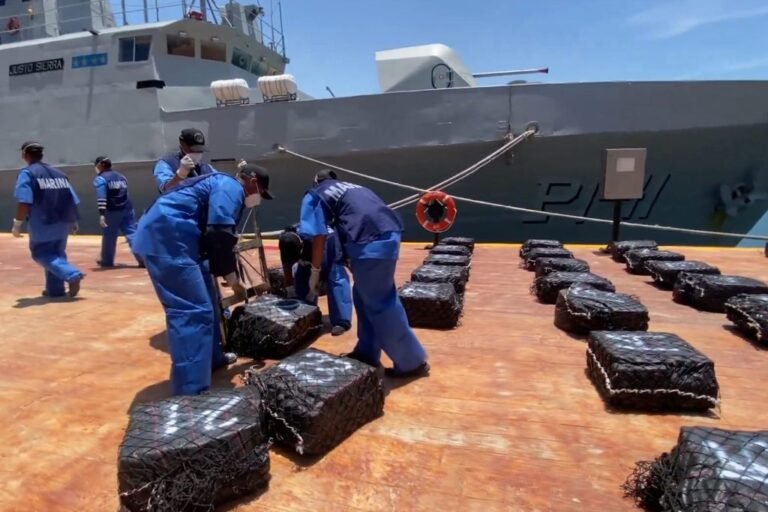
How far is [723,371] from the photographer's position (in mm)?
3084

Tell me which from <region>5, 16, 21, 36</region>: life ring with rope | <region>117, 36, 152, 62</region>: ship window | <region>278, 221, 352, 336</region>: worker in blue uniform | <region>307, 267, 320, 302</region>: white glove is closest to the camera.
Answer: <region>307, 267, 320, 302</region>: white glove

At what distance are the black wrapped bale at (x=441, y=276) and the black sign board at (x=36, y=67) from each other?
42.0 ft

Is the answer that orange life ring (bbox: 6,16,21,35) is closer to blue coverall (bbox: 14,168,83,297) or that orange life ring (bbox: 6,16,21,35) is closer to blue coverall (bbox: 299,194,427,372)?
blue coverall (bbox: 14,168,83,297)

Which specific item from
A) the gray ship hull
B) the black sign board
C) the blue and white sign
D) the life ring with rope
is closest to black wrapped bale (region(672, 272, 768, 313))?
the gray ship hull

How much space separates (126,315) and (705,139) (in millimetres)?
10946

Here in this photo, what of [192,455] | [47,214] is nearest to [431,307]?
[192,455]

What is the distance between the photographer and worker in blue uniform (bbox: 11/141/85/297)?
16.4 ft

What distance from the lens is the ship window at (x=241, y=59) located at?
1457 cm

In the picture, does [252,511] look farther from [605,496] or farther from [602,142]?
[602,142]

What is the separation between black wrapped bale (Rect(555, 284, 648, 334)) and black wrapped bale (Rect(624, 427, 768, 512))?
170 cm

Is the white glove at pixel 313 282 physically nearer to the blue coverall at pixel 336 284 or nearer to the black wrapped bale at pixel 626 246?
the blue coverall at pixel 336 284

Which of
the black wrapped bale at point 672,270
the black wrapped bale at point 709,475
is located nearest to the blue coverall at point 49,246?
the black wrapped bale at point 709,475

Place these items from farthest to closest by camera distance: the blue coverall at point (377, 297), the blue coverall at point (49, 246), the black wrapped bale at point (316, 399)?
the blue coverall at point (49, 246)
the blue coverall at point (377, 297)
the black wrapped bale at point (316, 399)

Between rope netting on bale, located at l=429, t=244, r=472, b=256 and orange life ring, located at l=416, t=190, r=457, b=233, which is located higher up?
orange life ring, located at l=416, t=190, r=457, b=233
